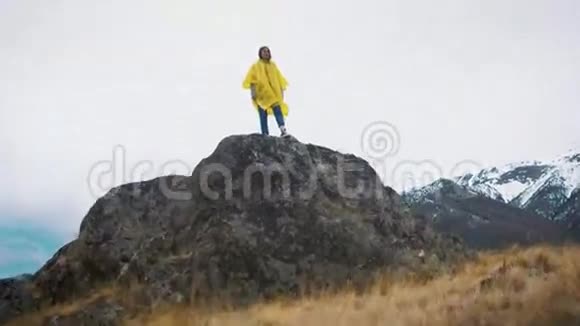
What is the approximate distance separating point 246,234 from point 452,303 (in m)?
2.81

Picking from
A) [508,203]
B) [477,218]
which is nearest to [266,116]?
[477,218]

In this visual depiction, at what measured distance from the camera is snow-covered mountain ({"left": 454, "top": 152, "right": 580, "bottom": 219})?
992cm

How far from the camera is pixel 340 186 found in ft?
31.7

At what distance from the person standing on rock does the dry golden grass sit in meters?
3.20

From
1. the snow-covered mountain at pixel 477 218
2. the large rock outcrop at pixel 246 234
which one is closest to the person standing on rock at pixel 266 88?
the large rock outcrop at pixel 246 234

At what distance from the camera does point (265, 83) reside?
10102mm

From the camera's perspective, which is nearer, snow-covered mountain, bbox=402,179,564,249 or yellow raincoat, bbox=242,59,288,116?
snow-covered mountain, bbox=402,179,564,249

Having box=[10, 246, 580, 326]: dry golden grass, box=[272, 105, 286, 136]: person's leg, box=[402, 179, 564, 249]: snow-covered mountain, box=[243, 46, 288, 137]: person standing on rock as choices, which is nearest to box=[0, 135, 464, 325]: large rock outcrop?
box=[10, 246, 580, 326]: dry golden grass

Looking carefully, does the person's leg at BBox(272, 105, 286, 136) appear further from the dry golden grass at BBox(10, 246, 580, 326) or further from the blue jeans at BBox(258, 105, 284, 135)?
the dry golden grass at BBox(10, 246, 580, 326)

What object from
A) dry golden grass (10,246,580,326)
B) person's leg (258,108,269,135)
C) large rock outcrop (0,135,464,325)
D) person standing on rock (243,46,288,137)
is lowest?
dry golden grass (10,246,580,326)

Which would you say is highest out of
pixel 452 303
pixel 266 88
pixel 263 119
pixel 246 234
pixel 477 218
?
pixel 266 88

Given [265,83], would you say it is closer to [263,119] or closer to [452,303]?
[263,119]

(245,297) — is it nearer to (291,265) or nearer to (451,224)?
(291,265)

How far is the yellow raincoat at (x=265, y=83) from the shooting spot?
10.1m
